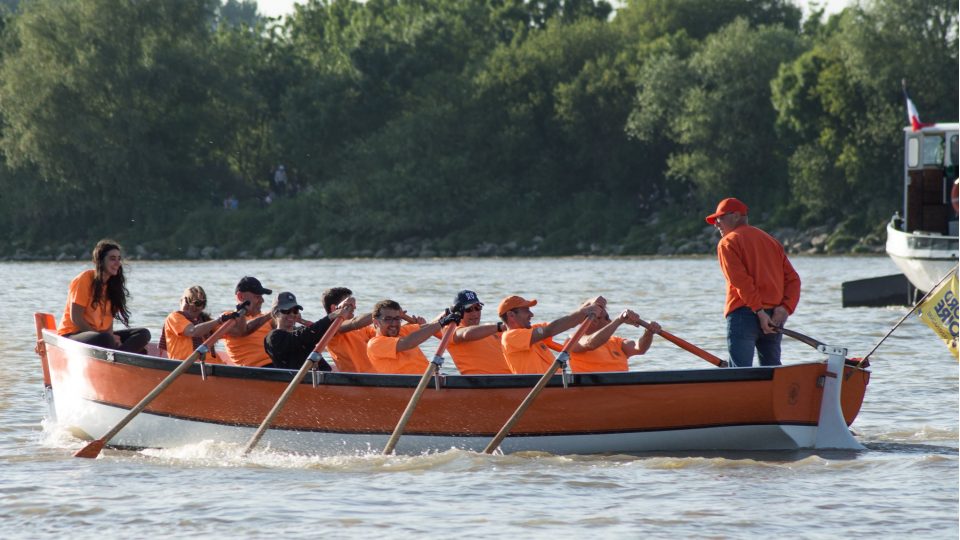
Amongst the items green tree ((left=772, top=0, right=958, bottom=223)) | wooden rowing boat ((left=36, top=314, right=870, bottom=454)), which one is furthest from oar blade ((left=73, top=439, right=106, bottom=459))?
green tree ((left=772, top=0, right=958, bottom=223))

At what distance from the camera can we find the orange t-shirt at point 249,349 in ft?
39.2

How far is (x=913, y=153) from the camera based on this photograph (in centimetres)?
2534

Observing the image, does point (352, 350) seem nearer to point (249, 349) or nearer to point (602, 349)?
point (249, 349)

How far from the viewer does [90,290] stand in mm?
12375

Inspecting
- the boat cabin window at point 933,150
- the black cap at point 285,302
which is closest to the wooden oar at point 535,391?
the black cap at point 285,302

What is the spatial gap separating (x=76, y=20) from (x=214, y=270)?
11395 millimetres

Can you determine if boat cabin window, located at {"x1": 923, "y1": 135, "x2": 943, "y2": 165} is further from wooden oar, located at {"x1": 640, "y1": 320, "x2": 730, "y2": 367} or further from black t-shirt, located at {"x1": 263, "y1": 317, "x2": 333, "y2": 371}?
black t-shirt, located at {"x1": 263, "y1": 317, "x2": 333, "y2": 371}

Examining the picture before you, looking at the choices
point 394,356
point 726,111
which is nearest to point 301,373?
point 394,356

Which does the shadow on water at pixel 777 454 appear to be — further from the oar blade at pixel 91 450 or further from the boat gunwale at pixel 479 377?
the oar blade at pixel 91 450

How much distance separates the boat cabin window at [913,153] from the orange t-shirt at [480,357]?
15.3m

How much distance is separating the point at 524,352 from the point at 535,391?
657 mm

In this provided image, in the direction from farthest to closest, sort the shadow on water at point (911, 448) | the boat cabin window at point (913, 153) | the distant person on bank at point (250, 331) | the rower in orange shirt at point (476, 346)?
the boat cabin window at point (913, 153)
the distant person on bank at point (250, 331)
the shadow on water at point (911, 448)
the rower in orange shirt at point (476, 346)

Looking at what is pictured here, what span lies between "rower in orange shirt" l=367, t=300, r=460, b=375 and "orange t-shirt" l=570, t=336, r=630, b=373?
1.04m

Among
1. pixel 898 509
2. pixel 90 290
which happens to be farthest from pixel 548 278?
pixel 898 509
